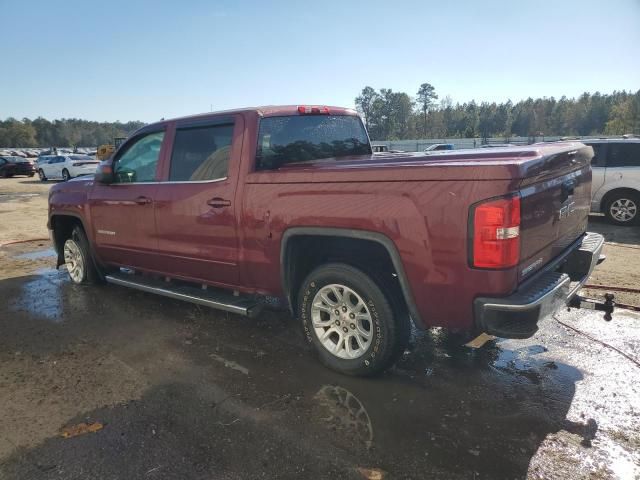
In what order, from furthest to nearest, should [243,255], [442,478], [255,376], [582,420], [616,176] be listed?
[616,176] → [243,255] → [255,376] → [582,420] → [442,478]

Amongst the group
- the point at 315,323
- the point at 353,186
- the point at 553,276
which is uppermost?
the point at 353,186

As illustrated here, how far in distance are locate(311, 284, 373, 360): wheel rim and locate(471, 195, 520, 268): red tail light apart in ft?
3.19

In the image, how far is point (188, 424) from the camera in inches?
117

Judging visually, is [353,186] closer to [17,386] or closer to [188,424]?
[188,424]

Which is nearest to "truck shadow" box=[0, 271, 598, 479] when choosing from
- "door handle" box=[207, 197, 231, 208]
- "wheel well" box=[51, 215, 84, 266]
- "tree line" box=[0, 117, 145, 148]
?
"door handle" box=[207, 197, 231, 208]

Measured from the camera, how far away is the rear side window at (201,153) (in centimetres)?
404

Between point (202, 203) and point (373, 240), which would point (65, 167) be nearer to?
point (202, 203)

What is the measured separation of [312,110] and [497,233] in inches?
93.9

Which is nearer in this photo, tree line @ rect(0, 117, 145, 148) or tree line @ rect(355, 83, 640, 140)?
tree line @ rect(355, 83, 640, 140)

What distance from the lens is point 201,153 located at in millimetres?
4258

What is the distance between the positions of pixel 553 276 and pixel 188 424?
2.56 m

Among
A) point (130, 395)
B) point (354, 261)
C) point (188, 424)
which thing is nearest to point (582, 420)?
point (354, 261)

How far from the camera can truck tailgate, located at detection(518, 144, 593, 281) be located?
277 centimetres

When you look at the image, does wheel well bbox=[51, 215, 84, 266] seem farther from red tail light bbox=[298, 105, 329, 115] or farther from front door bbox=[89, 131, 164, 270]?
red tail light bbox=[298, 105, 329, 115]
